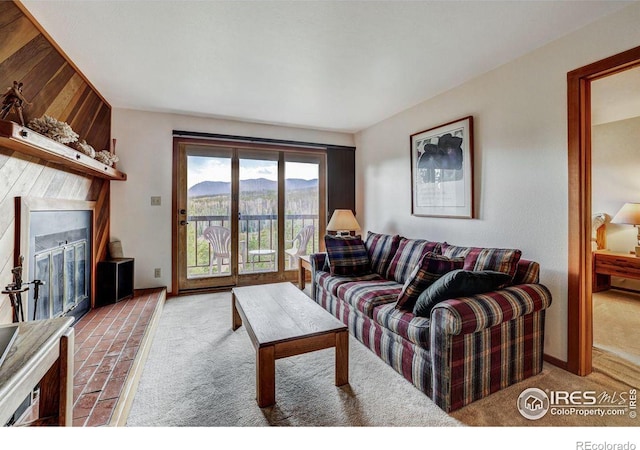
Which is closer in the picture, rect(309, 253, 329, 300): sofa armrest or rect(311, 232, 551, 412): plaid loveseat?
rect(311, 232, 551, 412): plaid loveseat

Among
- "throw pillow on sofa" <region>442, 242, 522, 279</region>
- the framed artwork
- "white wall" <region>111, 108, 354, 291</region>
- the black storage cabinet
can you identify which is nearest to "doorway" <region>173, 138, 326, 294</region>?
"white wall" <region>111, 108, 354, 291</region>

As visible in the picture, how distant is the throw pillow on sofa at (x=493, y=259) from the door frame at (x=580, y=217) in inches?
14.8

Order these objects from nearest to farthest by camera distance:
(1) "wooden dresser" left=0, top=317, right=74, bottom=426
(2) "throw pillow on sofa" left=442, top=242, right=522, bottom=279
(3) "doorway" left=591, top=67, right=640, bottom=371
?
1. (1) "wooden dresser" left=0, top=317, right=74, bottom=426
2. (2) "throw pillow on sofa" left=442, top=242, right=522, bottom=279
3. (3) "doorway" left=591, top=67, right=640, bottom=371

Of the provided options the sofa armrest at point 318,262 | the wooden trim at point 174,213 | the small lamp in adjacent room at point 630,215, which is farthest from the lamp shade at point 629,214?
A: the wooden trim at point 174,213

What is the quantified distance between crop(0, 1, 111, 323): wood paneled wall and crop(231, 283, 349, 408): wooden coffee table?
1.48 metres

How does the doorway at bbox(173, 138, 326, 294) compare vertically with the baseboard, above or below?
above

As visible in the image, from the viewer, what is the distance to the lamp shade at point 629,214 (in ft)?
11.4

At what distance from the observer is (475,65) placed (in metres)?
2.49

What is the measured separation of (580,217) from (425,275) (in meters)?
1.15

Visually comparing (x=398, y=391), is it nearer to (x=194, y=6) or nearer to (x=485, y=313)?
(x=485, y=313)

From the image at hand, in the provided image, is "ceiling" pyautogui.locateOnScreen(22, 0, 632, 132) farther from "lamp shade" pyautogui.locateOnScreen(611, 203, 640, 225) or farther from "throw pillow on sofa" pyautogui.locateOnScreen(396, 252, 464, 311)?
"lamp shade" pyautogui.locateOnScreen(611, 203, 640, 225)

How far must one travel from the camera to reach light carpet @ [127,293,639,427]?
156cm

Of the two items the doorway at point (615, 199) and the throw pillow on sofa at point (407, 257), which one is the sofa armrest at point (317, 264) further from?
the doorway at point (615, 199)
